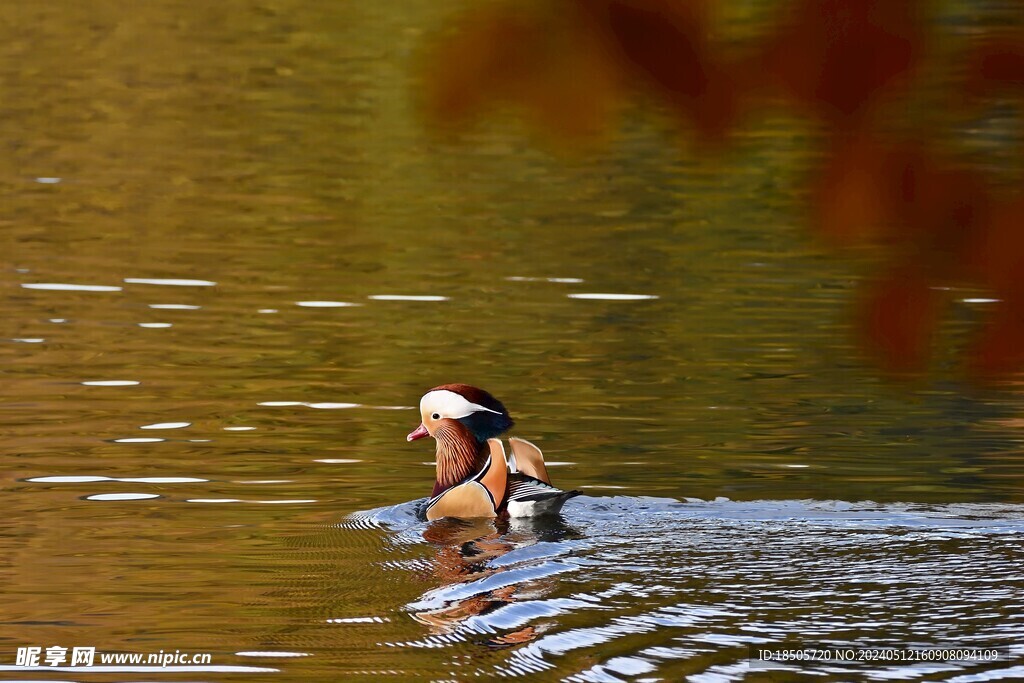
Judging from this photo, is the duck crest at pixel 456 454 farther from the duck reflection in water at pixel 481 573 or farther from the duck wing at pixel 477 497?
the duck reflection in water at pixel 481 573

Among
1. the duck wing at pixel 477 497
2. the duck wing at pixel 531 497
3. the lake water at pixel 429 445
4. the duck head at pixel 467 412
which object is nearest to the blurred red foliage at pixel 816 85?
the lake water at pixel 429 445

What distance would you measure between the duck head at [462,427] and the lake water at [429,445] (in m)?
0.44

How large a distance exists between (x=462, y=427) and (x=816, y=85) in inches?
224

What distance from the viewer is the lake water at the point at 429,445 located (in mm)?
5270

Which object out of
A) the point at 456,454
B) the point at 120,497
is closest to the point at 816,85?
the point at 456,454

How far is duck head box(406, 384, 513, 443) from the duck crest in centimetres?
1

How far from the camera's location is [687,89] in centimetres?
196

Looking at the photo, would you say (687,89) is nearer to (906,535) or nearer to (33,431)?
(906,535)

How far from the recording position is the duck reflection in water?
18.1ft

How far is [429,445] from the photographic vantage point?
9.27 meters

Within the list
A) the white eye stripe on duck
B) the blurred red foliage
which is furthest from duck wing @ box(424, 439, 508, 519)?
the blurred red foliage

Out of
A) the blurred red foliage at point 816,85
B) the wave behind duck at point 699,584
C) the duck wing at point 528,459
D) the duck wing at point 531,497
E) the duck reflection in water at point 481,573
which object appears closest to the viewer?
the blurred red foliage at point 816,85

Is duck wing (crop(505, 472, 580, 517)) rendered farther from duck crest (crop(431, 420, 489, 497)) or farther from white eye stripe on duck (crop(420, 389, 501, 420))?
white eye stripe on duck (crop(420, 389, 501, 420))

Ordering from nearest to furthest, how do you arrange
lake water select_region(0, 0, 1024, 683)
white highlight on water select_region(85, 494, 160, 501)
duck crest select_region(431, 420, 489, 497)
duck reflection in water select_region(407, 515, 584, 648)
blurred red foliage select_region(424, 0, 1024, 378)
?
blurred red foliage select_region(424, 0, 1024, 378), lake water select_region(0, 0, 1024, 683), duck reflection in water select_region(407, 515, 584, 648), duck crest select_region(431, 420, 489, 497), white highlight on water select_region(85, 494, 160, 501)
